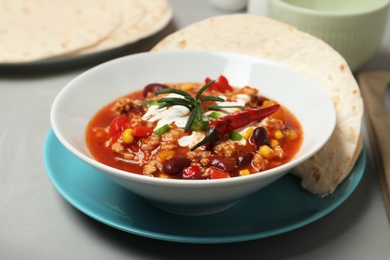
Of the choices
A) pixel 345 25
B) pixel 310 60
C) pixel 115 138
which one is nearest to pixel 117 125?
pixel 115 138

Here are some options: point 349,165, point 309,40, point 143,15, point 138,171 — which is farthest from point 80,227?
point 143,15

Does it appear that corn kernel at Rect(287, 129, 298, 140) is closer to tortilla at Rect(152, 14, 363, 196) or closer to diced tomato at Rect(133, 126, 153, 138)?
tortilla at Rect(152, 14, 363, 196)

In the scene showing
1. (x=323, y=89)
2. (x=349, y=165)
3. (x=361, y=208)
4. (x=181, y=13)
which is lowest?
(x=181, y=13)

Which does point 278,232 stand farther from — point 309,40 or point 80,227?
point 309,40

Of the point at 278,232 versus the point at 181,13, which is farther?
the point at 181,13

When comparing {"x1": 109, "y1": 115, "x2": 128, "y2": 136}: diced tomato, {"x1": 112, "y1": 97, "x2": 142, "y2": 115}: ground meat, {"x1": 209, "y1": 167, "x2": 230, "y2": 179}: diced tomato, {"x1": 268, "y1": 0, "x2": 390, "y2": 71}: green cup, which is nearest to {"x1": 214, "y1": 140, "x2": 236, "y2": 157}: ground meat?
{"x1": 209, "y1": 167, "x2": 230, "y2": 179}: diced tomato

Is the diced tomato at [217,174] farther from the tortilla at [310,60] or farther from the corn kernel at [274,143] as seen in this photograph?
the tortilla at [310,60]

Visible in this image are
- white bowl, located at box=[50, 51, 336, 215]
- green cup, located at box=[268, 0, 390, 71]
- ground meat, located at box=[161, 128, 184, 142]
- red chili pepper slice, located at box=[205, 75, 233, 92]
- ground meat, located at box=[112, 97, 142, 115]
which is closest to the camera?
white bowl, located at box=[50, 51, 336, 215]
